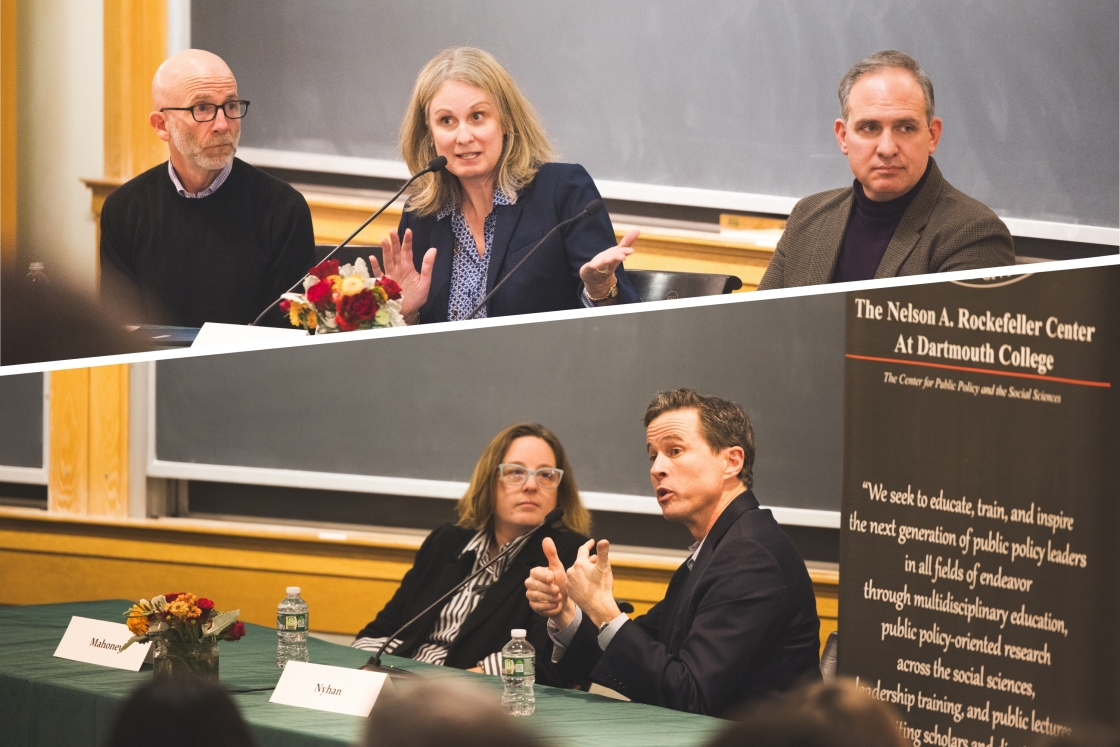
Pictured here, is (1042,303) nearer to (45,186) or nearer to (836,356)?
(836,356)

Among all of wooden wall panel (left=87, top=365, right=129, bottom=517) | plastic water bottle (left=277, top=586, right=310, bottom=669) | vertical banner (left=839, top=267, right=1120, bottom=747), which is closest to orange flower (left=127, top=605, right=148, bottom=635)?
plastic water bottle (left=277, top=586, right=310, bottom=669)

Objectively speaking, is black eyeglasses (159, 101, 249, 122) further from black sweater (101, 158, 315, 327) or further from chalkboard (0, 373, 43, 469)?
chalkboard (0, 373, 43, 469)

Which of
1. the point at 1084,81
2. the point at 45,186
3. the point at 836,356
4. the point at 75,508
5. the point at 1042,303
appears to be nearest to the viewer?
the point at 1042,303

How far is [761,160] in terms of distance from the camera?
3.01 meters

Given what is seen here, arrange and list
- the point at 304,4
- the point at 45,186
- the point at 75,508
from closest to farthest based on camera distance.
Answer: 1. the point at 304,4
2. the point at 45,186
3. the point at 75,508

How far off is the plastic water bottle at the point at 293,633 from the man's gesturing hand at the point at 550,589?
561mm

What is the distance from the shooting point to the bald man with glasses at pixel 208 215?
3152mm

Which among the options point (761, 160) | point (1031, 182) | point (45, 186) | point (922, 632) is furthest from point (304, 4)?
point (922, 632)

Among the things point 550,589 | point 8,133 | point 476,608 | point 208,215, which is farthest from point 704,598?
point 8,133

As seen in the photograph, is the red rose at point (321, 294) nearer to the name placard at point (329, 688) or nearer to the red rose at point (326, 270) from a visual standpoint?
the red rose at point (326, 270)

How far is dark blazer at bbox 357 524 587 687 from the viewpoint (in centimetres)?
332

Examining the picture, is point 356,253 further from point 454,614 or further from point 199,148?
point 454,614

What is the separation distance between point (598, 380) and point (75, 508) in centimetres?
223

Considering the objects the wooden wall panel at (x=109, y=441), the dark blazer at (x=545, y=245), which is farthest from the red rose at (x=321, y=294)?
the wooden wall panel at (x=109, y=441)
